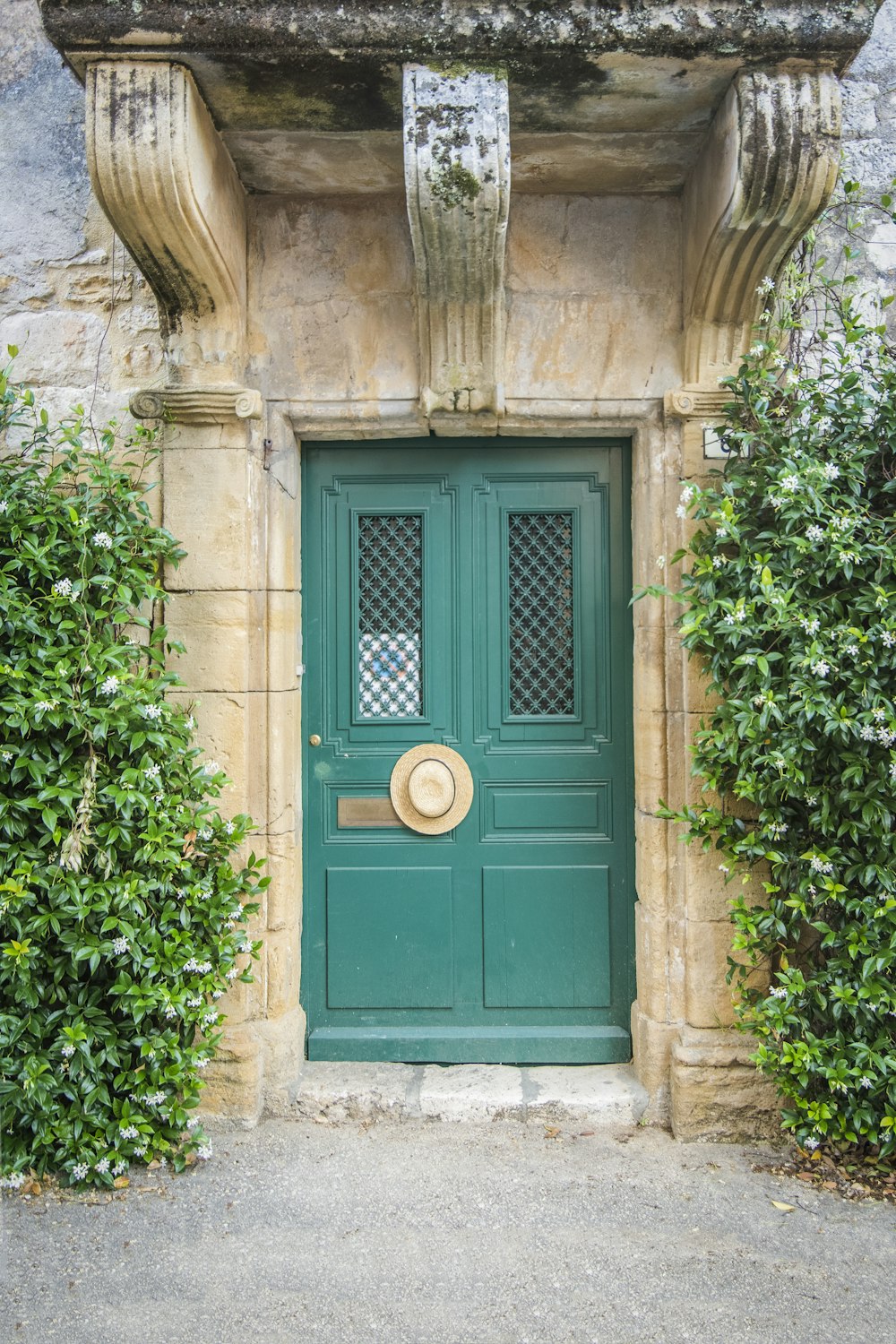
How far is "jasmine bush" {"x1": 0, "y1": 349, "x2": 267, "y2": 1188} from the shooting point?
2.75 meters

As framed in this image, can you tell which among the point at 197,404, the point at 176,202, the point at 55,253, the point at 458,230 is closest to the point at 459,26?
the point at 458,230

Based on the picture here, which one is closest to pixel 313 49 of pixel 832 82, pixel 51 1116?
pixel 832 82

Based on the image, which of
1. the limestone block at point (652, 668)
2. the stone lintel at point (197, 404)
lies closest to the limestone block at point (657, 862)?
the limestone block at point (652, 668)

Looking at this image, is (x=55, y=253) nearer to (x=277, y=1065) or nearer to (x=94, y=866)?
(x=94, y=866)

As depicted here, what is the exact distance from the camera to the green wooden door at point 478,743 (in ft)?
11.2

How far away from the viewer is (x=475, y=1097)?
3186mm

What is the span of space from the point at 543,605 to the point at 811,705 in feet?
3.58

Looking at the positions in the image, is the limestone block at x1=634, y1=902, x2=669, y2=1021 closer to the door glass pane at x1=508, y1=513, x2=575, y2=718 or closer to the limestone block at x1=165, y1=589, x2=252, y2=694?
the door glass pane at x1=508, y1=513, x2=575, y2=718

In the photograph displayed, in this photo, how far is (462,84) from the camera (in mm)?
2617

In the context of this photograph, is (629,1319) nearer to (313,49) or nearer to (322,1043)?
(322,1043)

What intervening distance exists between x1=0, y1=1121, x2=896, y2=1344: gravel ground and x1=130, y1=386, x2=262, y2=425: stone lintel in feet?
7.83

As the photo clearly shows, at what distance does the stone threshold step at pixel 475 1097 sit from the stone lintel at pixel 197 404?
231 centimetres

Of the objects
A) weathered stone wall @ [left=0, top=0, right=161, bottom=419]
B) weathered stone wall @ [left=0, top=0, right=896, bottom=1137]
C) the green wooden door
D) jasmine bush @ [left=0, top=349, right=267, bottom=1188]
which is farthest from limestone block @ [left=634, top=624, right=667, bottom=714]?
weathered stone wall @ [left=0, top=0, right=161, bottom=419]

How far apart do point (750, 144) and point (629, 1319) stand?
311cm
